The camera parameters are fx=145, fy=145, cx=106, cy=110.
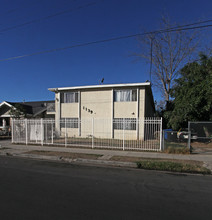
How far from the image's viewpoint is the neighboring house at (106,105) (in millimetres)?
14320

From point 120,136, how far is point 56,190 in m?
10.8

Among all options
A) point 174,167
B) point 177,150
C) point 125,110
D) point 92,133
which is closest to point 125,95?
point 125,110

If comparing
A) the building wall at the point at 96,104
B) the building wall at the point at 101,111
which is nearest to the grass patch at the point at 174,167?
the building wall at the point at 101,111

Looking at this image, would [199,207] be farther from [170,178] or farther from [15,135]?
[15,135]

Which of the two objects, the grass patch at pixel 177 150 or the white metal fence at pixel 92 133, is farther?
the white metal fence at pixel 92 133

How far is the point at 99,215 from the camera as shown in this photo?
2.74 m

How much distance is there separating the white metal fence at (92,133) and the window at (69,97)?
313 cm

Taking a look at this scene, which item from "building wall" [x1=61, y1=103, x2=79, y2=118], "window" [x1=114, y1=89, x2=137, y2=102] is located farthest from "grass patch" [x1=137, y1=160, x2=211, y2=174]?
"building wall" [x1=61, y1=103, x2=79, y2=118]

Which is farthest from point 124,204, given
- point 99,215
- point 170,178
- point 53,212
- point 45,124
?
point 45,124

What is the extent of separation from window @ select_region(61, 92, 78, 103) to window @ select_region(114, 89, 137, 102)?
467 centimetres

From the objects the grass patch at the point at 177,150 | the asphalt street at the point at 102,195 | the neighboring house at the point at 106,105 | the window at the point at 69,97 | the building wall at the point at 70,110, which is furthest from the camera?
the window at the point at 69,97

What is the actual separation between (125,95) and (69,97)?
6495 millimetres

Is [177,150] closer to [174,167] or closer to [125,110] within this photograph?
[174,167]

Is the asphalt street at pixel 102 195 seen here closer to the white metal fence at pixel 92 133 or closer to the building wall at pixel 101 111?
the white metal fence at pixel 92 133
